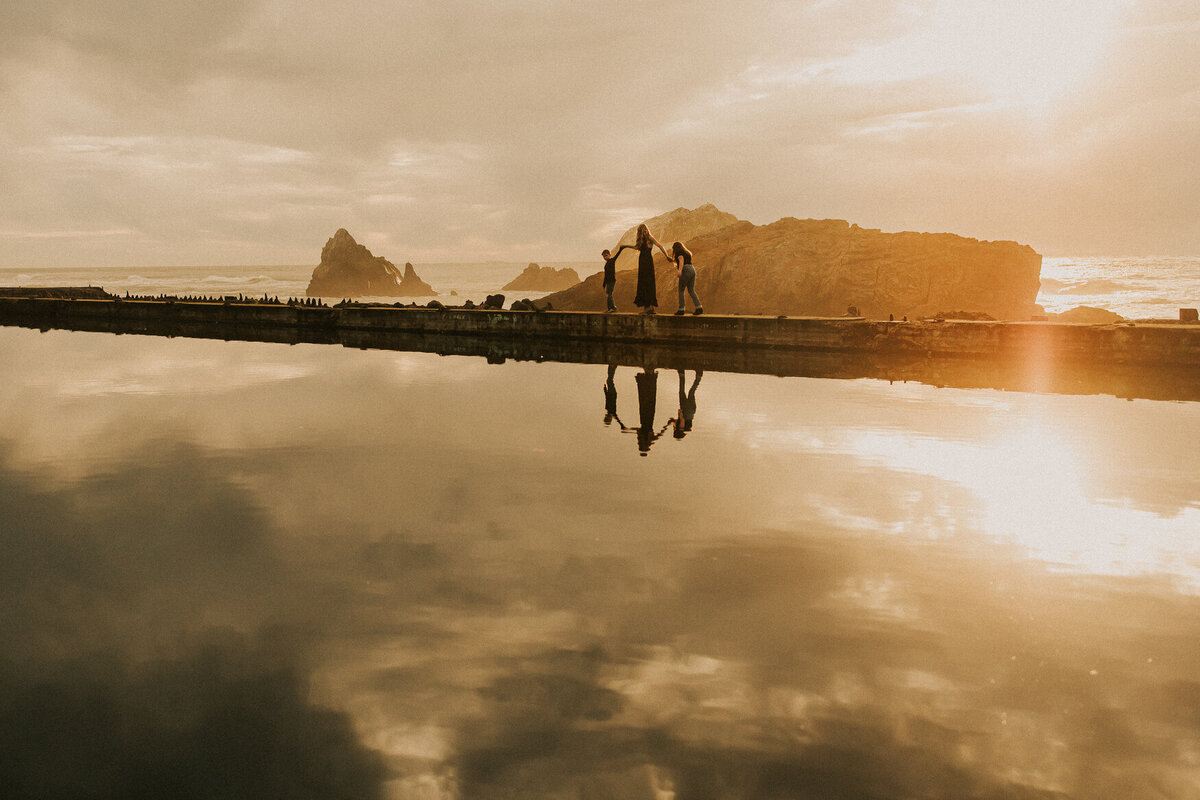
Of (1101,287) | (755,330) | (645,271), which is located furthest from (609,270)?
(1101,287)

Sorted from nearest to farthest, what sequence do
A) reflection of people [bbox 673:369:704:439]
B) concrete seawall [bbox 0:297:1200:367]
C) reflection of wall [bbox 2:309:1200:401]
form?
1. reflection of people [bbox 673:369:704:439]
2. reflection of wall [bbox 2:309:1200:401]
3. concrete seawall [bbox 0:297:1200:367]

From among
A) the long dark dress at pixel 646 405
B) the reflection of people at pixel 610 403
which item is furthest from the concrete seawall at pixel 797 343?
the reflection of people at pixel 610 403

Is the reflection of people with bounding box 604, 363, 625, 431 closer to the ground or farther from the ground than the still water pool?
farther from the ground

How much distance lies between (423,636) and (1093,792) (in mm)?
3072

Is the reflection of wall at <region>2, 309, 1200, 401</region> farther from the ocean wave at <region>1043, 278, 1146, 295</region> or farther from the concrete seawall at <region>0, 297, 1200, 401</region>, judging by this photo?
the ocean wave at <region>1043, 278, 1146, 295</region>

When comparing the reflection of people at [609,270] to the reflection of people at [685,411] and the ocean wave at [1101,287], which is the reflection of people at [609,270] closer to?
the reflection of people at [685,411]

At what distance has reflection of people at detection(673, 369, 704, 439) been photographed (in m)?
9.36

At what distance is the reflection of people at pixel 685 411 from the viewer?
368 inches

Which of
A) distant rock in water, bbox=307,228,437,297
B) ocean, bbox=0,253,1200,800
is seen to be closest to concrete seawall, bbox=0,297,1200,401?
ocean, bbox=0,253,1200,800

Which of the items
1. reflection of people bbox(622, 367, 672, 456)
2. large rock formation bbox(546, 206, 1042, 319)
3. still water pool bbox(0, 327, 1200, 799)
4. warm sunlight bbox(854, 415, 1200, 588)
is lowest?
still water pool bbox(0, 327, 1200, 799)

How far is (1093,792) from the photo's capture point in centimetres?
272

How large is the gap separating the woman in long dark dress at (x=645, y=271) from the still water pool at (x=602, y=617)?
987cm

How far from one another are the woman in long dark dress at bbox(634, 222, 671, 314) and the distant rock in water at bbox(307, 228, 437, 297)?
10340 centimetres

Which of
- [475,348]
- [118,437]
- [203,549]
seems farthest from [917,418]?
[475,348]
